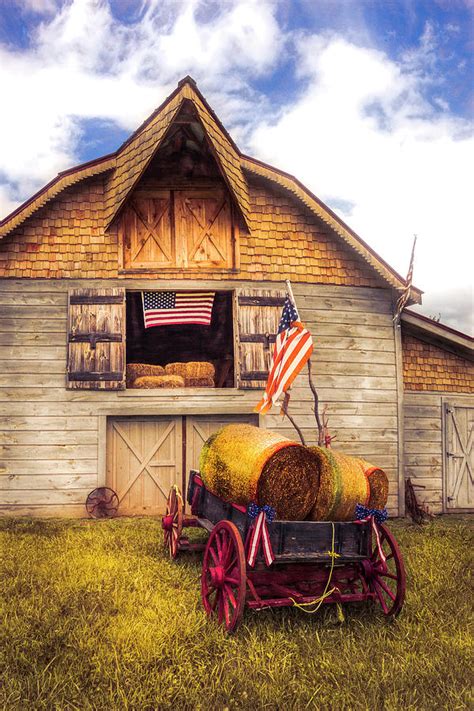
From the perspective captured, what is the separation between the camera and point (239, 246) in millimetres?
11742

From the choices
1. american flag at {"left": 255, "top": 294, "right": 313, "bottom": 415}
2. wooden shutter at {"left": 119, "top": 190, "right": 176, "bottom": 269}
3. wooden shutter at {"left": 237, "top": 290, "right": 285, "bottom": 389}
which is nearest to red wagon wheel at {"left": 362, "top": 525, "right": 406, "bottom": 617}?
american flag at {"left": 255, "top": 294, "right": 313, "bottom": 415}

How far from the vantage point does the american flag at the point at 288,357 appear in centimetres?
727

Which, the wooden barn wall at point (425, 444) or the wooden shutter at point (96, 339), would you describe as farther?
the wooden barn wall at point (425, 444)

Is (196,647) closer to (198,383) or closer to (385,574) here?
(385,574)

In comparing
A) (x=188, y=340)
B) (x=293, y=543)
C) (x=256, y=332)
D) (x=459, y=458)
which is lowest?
(x=293, y=543)

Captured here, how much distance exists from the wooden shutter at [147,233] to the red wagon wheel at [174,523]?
16.0 ft

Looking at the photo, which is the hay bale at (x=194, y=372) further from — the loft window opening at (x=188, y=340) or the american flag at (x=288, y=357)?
the american flag at (x=288, y=357)

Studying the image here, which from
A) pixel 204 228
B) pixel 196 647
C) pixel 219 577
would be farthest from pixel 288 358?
pixel 204 228


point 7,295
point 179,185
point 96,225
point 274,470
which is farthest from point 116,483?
point 274,470

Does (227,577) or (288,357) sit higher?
(288,357)

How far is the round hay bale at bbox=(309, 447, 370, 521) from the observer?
18.5ft

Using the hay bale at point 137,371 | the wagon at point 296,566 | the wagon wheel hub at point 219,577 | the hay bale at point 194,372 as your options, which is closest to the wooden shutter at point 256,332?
the hay bale at point 194,372

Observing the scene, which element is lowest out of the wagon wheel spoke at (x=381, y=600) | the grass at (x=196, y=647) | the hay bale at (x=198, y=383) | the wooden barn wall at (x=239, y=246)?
the grass at (x=196, y=647)

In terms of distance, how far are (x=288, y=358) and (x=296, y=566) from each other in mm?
2504
